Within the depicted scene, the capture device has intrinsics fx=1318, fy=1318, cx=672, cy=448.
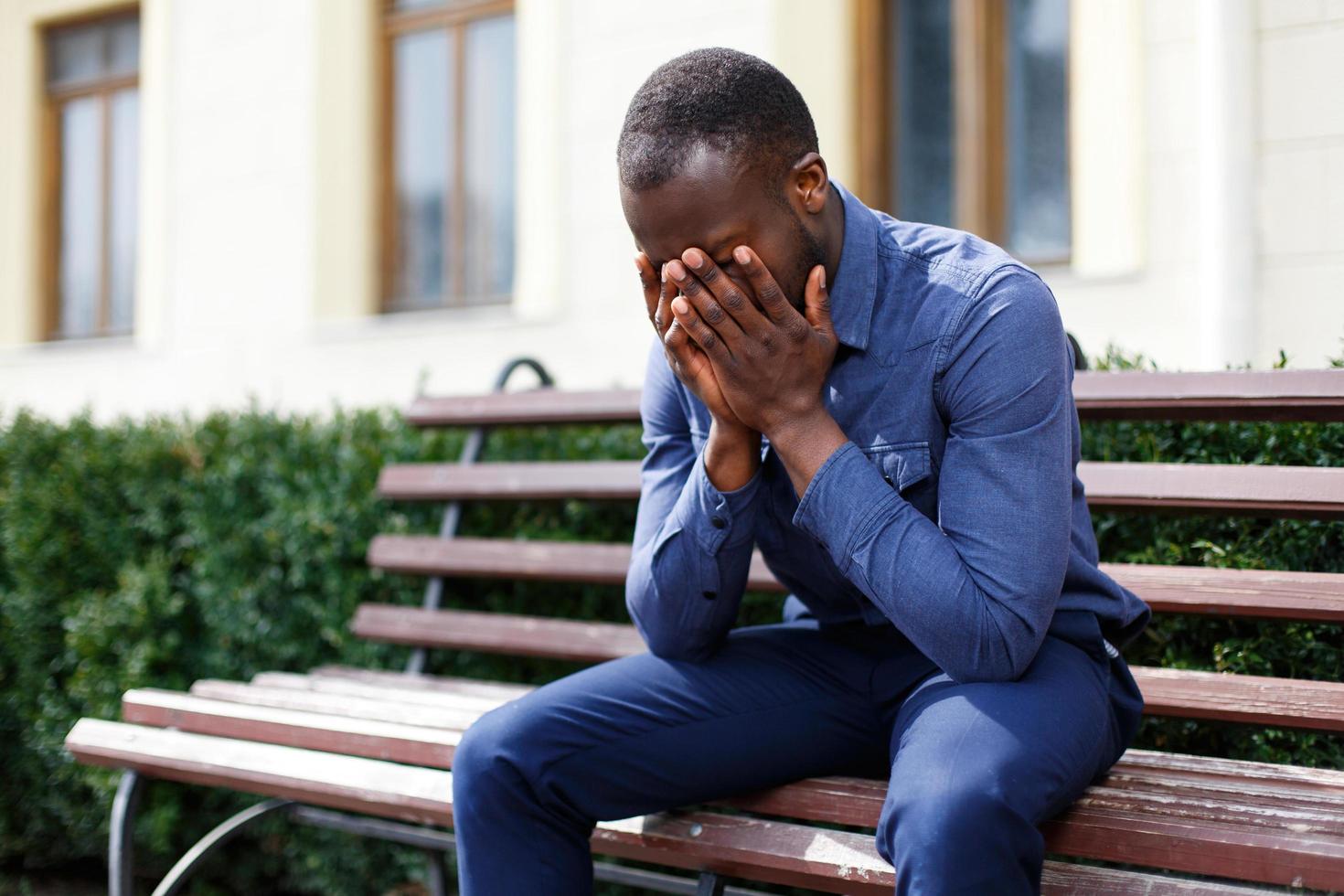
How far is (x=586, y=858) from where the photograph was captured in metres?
2.08

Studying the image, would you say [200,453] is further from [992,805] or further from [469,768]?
[992,805]

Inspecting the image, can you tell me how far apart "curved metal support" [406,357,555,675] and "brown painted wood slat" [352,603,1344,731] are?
50mm

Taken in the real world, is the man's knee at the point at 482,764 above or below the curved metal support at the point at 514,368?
below

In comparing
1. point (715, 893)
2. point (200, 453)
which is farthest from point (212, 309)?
point (715, 893)

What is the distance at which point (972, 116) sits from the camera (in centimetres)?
553

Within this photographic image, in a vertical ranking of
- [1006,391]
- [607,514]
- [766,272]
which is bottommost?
[607,514]

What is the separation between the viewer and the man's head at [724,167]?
1.87m

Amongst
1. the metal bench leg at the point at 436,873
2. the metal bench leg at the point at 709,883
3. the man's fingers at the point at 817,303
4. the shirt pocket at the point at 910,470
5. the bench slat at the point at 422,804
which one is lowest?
the metal bench leg at the point at 436,873

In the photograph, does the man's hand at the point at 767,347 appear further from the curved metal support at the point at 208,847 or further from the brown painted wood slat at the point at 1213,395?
the curved metal support at the point at 208,847

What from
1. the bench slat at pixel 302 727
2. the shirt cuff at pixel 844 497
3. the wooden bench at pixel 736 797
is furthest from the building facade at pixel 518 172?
the shirt cuff at pixel 844 497

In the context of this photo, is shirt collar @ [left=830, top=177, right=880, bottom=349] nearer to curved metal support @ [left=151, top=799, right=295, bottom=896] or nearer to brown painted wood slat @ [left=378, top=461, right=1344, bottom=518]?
brown painted wood slat @ [left=378, top=461, right=1344, bottom=518]

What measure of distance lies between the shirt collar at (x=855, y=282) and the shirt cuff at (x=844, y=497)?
213 mm

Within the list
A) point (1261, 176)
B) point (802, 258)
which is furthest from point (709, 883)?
point (1261, 176)

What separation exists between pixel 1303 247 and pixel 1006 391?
10.1 feet
